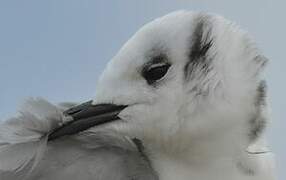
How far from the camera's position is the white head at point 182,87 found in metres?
4.59

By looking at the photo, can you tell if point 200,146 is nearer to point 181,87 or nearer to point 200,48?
point 181,87

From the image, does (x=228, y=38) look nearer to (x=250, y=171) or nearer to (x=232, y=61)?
(x=232, y=61)

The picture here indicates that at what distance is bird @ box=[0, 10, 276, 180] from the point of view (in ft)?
15.0

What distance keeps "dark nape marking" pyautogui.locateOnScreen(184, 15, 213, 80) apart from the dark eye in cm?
8

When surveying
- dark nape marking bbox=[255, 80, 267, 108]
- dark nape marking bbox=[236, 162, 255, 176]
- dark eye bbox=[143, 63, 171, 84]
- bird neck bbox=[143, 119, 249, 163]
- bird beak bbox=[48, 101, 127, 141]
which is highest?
dark eye bbox=[143, 63, 171, 84]

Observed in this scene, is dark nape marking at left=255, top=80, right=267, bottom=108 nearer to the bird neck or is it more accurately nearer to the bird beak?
the bird neck

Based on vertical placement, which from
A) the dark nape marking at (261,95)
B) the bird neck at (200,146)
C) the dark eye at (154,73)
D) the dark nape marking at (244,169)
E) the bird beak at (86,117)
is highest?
the dark eye at (154,73)

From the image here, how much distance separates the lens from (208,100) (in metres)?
4.61

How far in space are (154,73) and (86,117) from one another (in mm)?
291

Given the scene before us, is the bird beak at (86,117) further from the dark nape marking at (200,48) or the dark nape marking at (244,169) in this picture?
the dark nape marking at (244,169)

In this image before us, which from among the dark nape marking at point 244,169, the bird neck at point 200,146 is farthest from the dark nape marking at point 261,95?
the dark nape marking at point 244,169

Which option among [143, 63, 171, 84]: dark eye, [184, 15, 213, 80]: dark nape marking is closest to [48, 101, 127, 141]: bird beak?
[143, 63, 171, 84]: dark eye

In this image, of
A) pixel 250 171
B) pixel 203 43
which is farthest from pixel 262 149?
pixel 203 43

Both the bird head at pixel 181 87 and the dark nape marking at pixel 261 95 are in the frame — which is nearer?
the bird head at pixel 181 87
